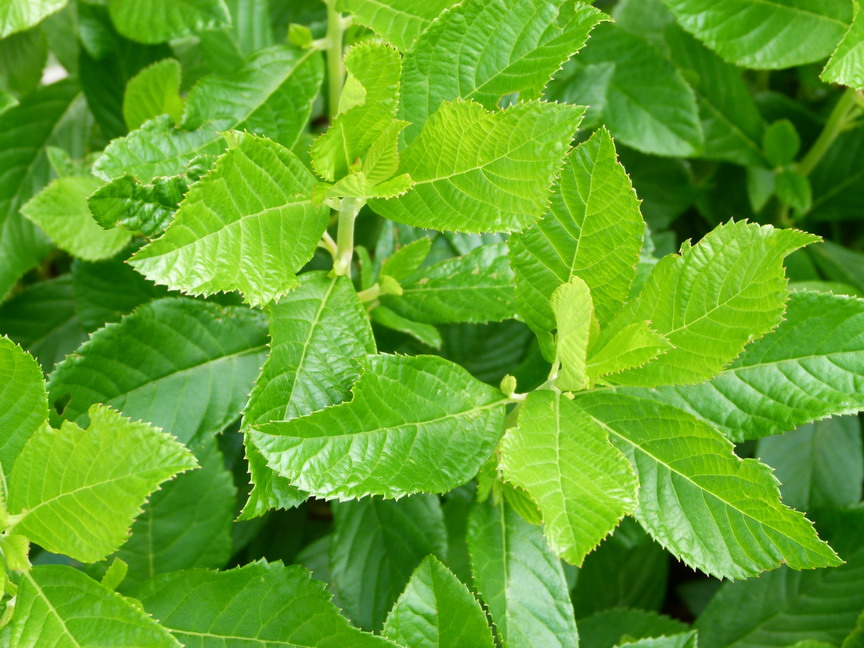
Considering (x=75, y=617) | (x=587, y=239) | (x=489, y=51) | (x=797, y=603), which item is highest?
(x=489, y=51)

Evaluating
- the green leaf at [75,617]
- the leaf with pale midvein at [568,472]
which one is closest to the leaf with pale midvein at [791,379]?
the leaf with pale midvein at [568,472]

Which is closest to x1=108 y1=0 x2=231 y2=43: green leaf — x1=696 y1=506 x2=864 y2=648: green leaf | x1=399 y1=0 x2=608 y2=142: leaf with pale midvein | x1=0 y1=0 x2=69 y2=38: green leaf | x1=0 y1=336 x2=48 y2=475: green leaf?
x1=0 y1=0 x2=69 y2=38: green leaf

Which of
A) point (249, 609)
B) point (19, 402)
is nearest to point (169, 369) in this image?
point (19, 402)

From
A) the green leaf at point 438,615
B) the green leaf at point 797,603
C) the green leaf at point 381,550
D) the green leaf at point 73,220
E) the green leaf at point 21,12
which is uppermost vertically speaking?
the green leaf at point 21,12

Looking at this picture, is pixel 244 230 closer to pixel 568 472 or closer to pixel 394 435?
pixel 394 435

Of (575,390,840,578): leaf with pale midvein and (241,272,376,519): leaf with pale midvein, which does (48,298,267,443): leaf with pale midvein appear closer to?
(241,272,376,519): leaf with pale midvein

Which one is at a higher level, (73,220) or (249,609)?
(73,220)

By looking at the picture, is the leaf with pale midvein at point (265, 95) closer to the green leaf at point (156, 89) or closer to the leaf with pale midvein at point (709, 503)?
the green leaf at point (156, 89)
